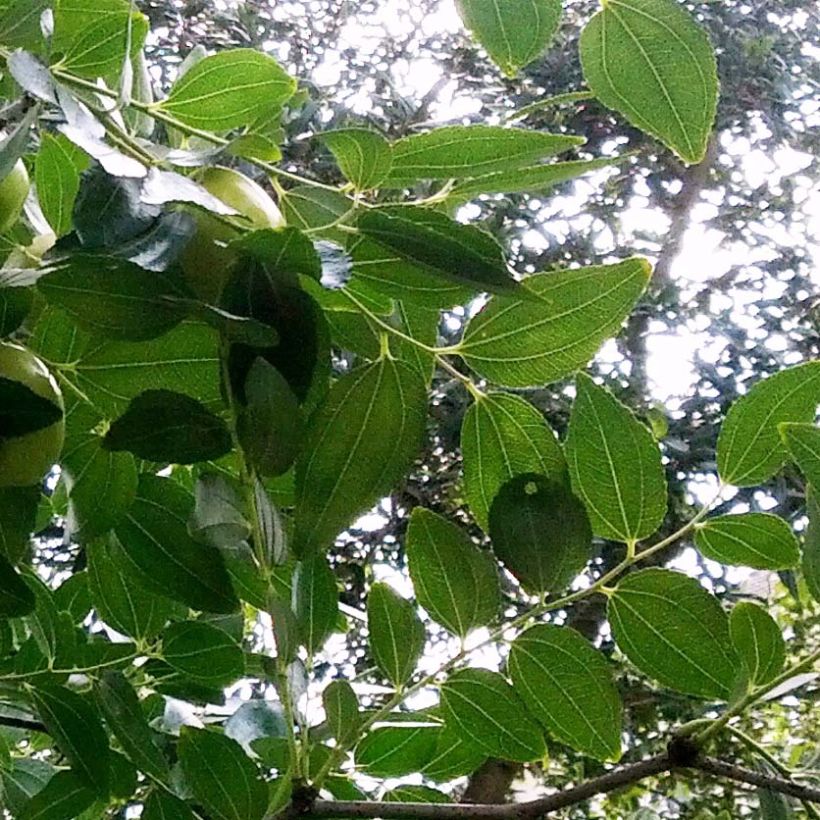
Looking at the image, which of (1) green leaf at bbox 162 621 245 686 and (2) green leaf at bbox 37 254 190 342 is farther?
(1) green leaf at bbox 162 621 245 686

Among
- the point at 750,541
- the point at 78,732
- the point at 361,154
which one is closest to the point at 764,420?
the point at 750,541

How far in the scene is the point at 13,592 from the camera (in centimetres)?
33

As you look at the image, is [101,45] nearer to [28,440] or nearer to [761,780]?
[28,440]

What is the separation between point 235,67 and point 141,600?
20cm

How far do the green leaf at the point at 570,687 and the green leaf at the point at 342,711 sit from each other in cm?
5

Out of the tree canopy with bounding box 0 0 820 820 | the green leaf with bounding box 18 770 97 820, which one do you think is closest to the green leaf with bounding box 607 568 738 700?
the tree canopy with bounding box 0 0 820 820

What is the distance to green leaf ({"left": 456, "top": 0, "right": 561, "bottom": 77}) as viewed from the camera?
31 centimetres

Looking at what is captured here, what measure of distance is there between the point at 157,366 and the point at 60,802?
0.59 feet

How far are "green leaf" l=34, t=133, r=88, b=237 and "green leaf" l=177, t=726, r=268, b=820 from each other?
162 mm

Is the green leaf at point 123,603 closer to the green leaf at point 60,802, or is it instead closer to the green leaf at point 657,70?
Result: the green leaf at point 60,802

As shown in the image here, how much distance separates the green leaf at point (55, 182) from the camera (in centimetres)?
35

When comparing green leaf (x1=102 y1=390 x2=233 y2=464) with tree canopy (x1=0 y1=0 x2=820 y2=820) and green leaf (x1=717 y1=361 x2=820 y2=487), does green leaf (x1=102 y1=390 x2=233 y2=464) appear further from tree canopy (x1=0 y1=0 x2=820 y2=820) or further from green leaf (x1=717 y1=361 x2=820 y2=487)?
green leaf (x1=717 y1=361 x2=820 y2=487)

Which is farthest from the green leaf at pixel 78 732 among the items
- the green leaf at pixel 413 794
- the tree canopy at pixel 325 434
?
the green leaf at pixel 413 794

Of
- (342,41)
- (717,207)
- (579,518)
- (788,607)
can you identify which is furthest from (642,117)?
(342,41)
